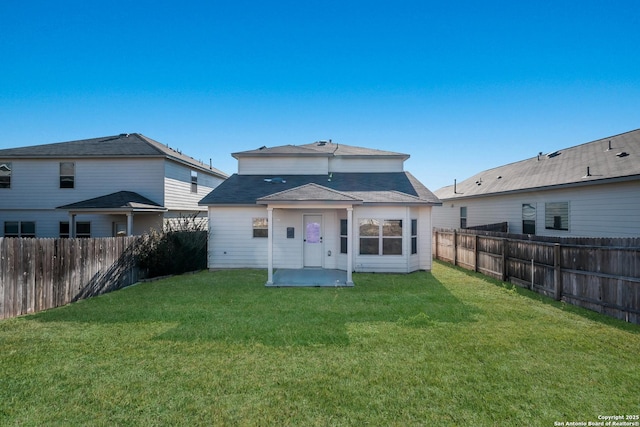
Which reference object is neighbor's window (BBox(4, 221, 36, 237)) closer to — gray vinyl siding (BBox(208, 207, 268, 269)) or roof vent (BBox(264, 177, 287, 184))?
gray vinyl siding (BBox(208, 207, 268, 269))

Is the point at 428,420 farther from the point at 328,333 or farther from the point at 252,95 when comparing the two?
the point at 252,95

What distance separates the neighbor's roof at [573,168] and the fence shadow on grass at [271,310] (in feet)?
25.1

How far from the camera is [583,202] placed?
1095cm

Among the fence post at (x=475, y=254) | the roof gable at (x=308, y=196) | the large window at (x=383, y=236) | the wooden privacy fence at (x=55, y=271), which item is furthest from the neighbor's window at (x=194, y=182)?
the fence post at (x=475, y=254)

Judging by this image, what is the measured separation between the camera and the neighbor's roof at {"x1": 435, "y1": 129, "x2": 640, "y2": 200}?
10234 mm

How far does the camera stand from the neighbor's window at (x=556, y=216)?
38.8 ft

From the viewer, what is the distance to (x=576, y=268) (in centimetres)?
689

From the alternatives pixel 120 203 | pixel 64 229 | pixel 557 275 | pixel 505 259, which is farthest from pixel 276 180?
pixel 64 229

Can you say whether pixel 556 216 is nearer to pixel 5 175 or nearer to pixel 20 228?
pixel 20 228

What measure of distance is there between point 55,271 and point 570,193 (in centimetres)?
1779

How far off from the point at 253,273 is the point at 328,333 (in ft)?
21.3

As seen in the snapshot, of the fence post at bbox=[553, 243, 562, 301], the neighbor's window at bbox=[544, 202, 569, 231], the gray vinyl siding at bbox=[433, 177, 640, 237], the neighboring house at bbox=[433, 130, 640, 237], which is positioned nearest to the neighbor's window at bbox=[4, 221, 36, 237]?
the fence post at bbox=[553, 243, 562, 301]

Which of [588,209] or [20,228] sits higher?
[588,209]

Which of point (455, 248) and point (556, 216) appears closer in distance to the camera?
point (556, 216)
